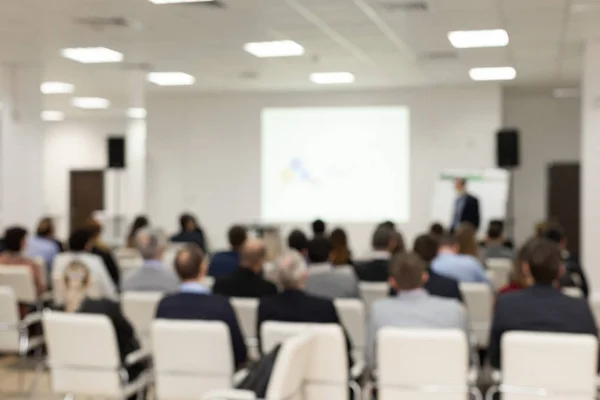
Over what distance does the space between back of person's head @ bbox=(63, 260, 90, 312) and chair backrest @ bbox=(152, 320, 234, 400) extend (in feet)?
3.52


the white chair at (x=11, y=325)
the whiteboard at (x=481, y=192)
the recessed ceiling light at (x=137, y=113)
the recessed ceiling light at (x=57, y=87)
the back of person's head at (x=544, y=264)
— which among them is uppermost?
the recessed ceiling light at (x=57, y=87)

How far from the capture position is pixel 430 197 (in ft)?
45.9

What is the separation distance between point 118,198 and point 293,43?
1042 cm

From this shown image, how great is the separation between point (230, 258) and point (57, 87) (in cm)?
774

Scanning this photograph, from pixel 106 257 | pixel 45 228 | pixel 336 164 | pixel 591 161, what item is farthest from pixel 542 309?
pixel 336 164

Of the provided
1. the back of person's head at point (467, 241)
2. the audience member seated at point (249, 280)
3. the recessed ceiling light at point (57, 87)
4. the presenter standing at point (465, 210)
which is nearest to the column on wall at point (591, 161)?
the presenter standing at point (465, 210)

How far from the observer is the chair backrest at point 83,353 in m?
4.50

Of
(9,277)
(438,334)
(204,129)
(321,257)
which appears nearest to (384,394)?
(438,334)

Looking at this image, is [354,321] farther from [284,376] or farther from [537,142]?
[537,142]

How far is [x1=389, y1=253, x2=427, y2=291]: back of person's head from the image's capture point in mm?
4559

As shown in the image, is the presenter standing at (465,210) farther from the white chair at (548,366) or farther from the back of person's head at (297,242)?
the white chair at (548,366)

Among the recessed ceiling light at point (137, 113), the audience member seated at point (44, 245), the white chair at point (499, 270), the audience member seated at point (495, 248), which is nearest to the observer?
the white chair at point (499, 270)

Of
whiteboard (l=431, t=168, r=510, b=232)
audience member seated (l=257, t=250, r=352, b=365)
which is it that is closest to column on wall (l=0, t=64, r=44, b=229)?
whiteboard (l=431, t=168, r=510, b=232)

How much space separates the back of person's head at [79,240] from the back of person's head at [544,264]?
14.7 feet
